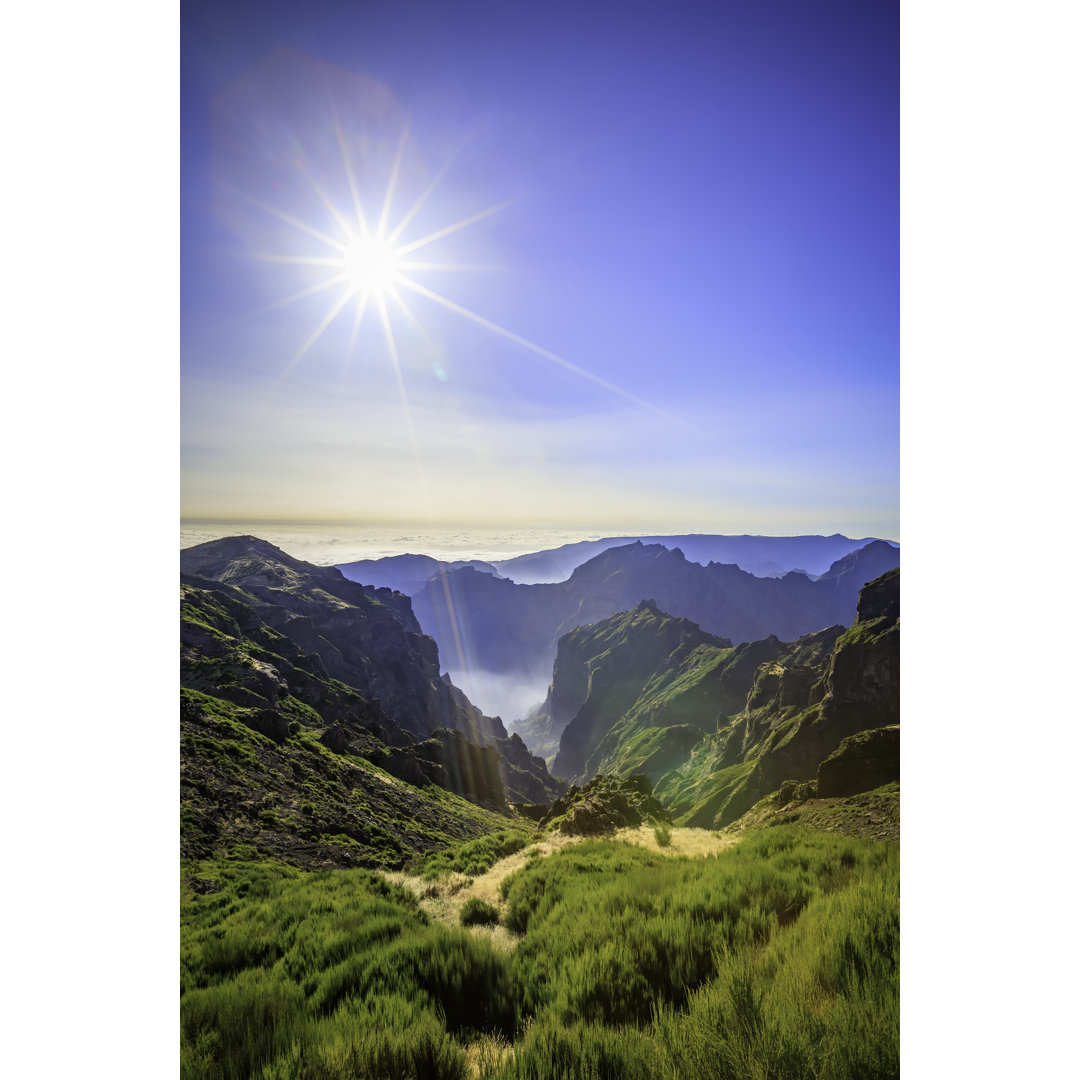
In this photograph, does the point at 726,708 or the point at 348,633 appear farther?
the point at 726,708

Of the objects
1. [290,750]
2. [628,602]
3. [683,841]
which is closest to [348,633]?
[290,750]

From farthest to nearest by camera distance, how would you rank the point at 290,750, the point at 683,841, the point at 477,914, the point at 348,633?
1. the point at 348,633
2. the point at 290,750
3. the point at 683,841
4. the point at 477,914

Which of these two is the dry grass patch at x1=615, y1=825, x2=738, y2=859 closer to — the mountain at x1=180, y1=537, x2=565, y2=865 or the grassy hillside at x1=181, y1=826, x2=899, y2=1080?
the grassy hillside at x1=181, y1=826, x2=899, y2=1080

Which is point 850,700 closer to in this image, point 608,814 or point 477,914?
point 608,814

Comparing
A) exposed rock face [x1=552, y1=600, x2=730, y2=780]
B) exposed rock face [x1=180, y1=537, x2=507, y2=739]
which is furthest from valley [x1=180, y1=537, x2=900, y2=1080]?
exposed rock face [x1=552, y1=600, x2=730, y2=780]

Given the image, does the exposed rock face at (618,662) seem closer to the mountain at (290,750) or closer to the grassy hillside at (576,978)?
the mountain at (290,750)

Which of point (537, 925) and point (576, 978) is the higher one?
point (576, 978)
